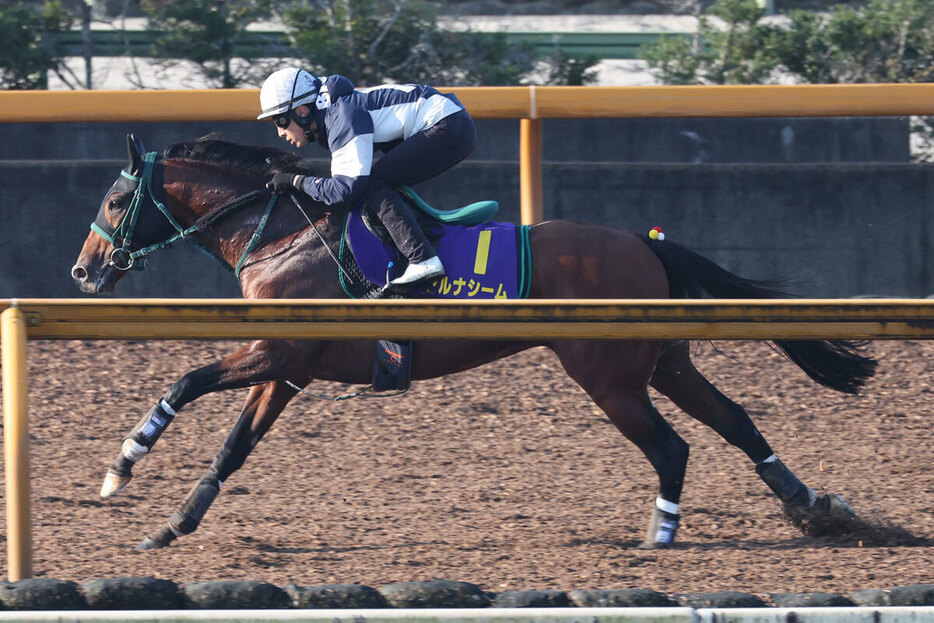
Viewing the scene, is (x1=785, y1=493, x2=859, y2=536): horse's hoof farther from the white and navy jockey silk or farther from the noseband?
the noseband

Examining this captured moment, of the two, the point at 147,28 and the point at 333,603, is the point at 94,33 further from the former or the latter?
the point at 333,603

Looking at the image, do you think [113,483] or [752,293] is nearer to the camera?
[113,483]

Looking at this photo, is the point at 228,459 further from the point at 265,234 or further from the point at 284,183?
the point at 284,183

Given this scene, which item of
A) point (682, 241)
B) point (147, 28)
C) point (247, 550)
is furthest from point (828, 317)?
point (147, 28)

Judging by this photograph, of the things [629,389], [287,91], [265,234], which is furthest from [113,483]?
[629,389]

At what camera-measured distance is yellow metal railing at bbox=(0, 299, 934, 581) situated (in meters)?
3.52

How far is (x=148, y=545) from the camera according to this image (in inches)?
194

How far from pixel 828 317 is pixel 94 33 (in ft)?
29.7

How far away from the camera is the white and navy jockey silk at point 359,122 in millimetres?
5055

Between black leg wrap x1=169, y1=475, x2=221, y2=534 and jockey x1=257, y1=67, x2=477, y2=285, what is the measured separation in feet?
3.82

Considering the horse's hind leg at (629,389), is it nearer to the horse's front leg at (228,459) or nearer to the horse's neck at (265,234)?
the horse's neck at (265,234)

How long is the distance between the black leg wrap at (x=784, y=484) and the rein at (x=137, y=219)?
243 cm

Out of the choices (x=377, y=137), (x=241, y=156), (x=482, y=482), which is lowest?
(x=482, y=482)

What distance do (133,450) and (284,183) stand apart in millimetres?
1290
